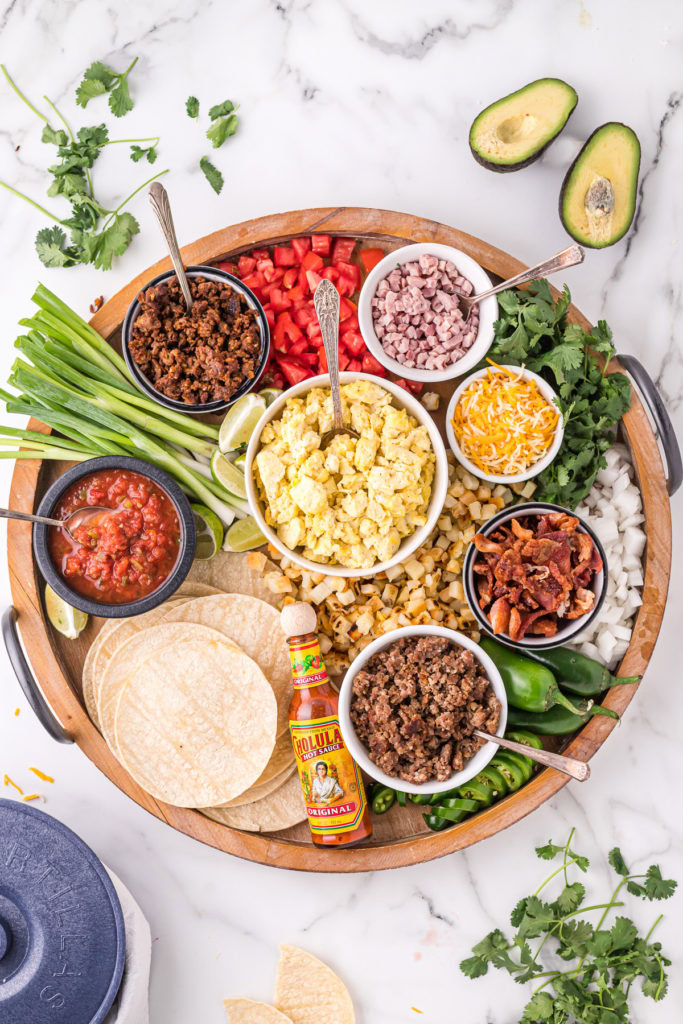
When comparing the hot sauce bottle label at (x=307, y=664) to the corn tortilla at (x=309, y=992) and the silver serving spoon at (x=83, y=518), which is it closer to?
the silver serving spoon at (x=83, y=518)

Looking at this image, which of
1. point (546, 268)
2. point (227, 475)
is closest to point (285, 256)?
point (227, 475)

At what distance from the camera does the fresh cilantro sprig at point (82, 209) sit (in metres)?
3.74

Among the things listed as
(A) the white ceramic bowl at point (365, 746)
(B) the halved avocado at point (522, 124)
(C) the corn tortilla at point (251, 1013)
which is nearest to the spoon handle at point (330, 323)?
(A) the white ceramic bowl at point (365, 746)

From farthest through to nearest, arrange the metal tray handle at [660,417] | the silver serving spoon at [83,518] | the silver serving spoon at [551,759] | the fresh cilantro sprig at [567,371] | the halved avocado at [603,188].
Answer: the halved avocado at [603,188], the metal tray handle at [660,417], the fresh cilantro sprig at [567,371], the silver serving spoon at [83,518], the silver serving spoon at [551,759]

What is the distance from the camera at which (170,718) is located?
3.44 m

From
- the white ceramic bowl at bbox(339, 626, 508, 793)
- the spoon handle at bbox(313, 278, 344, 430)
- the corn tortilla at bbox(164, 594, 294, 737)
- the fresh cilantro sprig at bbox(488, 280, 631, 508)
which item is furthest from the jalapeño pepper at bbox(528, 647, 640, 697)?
the spoon handle at bbox(313, 278, 344, 430)

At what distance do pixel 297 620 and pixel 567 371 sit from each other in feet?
4.91

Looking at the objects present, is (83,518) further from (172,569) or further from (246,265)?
(246,265)

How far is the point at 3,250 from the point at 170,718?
94.7 inches

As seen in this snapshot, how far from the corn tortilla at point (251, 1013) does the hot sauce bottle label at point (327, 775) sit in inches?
38.3

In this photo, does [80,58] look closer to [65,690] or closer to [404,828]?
[65,690]

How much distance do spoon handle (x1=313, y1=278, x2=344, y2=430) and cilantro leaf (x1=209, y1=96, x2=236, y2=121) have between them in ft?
4.47

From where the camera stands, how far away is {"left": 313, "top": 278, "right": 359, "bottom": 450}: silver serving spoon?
2902mm

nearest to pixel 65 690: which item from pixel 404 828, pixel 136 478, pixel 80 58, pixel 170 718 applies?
pixel 170 718
